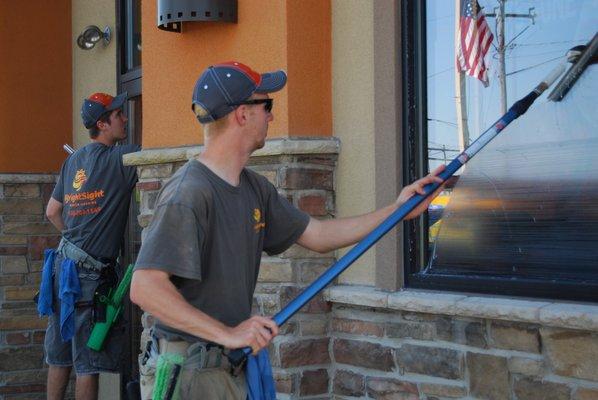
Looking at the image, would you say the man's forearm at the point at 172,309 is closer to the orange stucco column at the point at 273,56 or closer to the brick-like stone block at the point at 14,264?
the orange stucco column at the point at 273,56

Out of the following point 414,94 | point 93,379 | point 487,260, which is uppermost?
point 414,94

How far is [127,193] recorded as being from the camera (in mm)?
6273

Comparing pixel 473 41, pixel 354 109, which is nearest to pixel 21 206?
pixel 354 109

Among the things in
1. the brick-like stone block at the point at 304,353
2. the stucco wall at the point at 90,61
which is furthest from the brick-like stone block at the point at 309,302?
the stucco wall at the point at 90,61

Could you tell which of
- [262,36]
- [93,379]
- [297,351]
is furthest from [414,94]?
[93,379]

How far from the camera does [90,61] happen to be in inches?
314

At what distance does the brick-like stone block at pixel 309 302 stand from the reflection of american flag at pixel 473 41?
1.30 m

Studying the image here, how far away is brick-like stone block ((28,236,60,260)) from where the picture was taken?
310 inches

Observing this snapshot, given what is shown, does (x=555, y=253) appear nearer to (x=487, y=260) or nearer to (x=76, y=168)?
(x=487, y=260)

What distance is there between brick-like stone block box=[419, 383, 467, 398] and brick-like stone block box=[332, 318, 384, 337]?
1.14 feet

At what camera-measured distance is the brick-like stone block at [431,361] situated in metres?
4.32

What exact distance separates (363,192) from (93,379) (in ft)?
7.54

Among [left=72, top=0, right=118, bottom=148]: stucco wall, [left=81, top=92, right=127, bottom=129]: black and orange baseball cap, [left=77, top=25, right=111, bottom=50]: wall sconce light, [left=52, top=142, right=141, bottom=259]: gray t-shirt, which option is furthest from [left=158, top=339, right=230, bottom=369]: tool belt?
[left=77, top=25, right=111, bottom=50]: wall sconce light

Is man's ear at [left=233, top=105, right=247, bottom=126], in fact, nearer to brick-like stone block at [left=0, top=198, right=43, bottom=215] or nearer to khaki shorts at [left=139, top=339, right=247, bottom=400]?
khaki shorts at [left=139, top=339, right=247, bottom=400]
